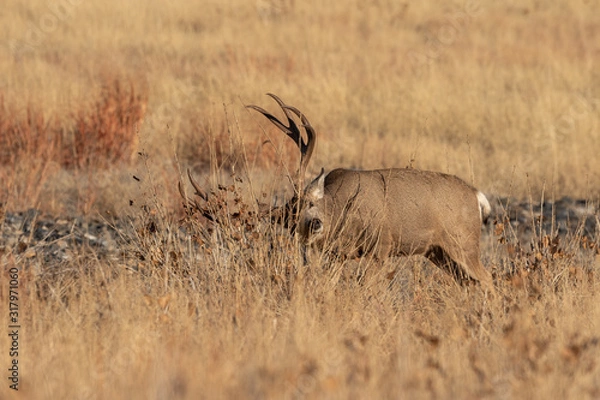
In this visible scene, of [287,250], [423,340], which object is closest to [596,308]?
[423,340]

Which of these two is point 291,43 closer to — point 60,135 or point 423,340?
point 60,135

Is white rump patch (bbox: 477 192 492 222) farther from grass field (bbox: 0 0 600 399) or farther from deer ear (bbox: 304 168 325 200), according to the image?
deer ear (bbox: 304 168 325 200)

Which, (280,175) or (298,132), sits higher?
(298,132)

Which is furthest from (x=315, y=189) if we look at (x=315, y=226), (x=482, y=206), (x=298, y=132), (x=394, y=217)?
(x=482, y=206)

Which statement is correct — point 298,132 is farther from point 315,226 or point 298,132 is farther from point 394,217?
point 394,217

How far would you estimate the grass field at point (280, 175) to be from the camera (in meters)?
4.61

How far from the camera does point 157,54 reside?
20.6 meters

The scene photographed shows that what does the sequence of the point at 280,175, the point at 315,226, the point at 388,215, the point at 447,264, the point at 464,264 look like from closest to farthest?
1. the point at 315,226
2. the point at 388,215
3. the point at 464,264
4. the point at 447,264
5. the point at 280,175

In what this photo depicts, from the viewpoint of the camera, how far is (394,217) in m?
6.63

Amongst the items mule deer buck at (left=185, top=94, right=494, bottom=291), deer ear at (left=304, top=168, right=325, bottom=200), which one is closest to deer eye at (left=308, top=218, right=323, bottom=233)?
mule deer buck at (left=185, top=94, right=494, bottom=291)

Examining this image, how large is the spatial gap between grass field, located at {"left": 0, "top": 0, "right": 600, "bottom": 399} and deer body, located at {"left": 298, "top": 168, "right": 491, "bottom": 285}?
A: 0.19 meters

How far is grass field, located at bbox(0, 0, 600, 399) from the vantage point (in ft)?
15.1

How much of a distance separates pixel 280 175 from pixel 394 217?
146 cm

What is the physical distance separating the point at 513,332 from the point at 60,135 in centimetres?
969
